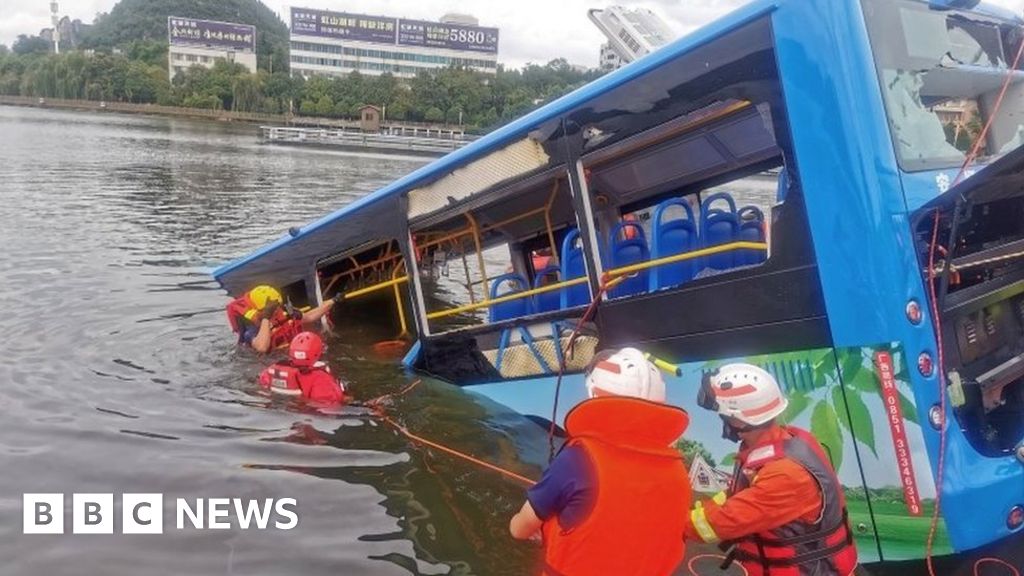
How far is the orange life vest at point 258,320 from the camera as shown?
9.28 meters

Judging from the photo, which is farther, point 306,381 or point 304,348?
point 306,381

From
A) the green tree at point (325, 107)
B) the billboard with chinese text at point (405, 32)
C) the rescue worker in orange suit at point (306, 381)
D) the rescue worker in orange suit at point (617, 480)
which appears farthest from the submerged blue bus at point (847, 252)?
the billboard with chinese text at point (405, 32)

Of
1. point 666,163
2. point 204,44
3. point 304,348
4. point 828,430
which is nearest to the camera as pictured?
point 828,430

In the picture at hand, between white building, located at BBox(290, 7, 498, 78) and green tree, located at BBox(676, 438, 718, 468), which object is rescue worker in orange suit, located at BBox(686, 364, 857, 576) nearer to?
green tree, located at BBox(676, 438, 718, 468)

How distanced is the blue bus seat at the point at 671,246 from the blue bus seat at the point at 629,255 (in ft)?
0.60

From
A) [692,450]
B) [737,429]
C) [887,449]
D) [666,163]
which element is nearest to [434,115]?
[666,163]

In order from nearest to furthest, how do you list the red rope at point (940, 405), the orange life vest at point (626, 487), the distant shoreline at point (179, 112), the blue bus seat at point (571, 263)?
the orange life vest at point (626, 487) → the red rope at point (940, 405) → the blue bus seat at point (571, 263) → the distant shoreline at point (179, 112)

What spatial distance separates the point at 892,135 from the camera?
14.1ft

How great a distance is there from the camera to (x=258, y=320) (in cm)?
926

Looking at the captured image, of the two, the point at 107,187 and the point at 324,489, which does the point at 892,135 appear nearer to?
the point at 324,489

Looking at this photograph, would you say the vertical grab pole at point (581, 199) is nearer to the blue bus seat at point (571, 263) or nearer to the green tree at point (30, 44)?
the blue bus seat at point (571, 263)

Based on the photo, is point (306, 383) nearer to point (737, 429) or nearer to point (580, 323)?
point (580, 323)

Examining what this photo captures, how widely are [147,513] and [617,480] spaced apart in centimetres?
373

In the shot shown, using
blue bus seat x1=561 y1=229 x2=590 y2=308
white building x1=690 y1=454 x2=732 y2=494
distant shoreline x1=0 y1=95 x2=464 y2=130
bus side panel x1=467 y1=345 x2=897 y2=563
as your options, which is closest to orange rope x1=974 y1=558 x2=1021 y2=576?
bus side panel x1=467 y1=345 x2=897 y2=563
